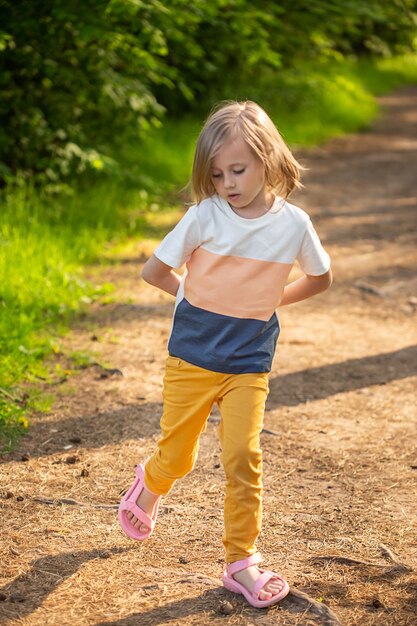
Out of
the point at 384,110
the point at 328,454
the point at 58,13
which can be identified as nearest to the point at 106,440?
the point at 328,454

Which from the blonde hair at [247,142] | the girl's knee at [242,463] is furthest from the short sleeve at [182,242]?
the girl's knee at [242,463]

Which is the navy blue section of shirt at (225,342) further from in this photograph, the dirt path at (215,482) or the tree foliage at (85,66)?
the tree foliage at (85,66)

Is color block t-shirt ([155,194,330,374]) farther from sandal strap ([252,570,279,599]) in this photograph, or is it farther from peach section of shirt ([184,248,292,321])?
sandal strap ([252,570,279,599])

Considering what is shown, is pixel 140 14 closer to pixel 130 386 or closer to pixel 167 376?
pixel 130 386

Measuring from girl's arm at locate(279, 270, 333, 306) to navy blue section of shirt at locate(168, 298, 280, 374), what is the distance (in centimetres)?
19

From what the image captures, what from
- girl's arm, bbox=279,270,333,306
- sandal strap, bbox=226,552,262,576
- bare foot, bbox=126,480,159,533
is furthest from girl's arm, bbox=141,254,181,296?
sandal strap, bbox=226,552,262,576

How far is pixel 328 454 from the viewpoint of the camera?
14.9ft

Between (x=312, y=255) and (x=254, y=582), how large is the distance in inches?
44.3

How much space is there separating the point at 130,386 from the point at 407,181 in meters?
8.08

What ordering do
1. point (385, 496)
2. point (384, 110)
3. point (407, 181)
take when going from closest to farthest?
1. point (385, 496)
2. point (407, 181)
3. point (384, 110)

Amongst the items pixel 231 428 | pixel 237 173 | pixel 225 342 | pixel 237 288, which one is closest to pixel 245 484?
pixel 231 428

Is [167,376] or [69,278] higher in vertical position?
[167,376]

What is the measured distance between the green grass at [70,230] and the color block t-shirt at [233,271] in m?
1.18

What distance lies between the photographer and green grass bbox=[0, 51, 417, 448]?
5496 millimetres
